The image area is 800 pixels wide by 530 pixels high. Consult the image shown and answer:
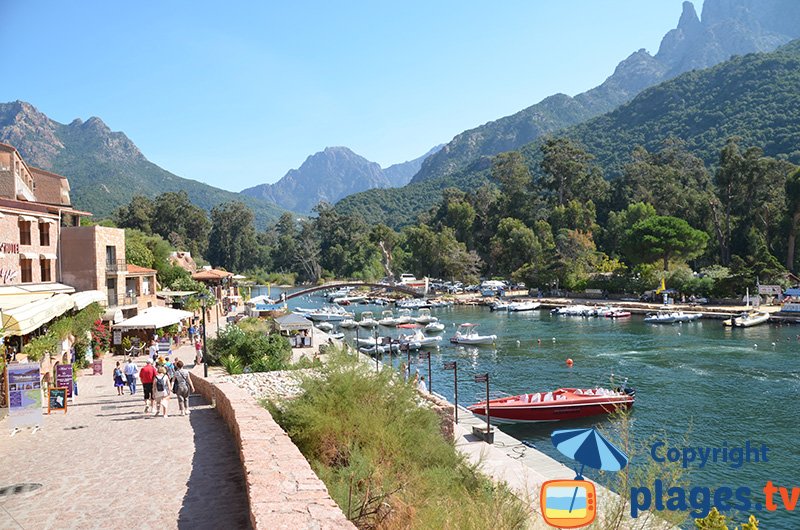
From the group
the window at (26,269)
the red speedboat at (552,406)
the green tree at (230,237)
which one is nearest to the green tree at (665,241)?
the red speedboat at (552,406)

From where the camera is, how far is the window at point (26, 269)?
24.4 metres

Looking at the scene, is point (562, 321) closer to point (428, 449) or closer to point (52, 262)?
point (52, 262)

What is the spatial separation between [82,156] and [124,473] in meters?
185

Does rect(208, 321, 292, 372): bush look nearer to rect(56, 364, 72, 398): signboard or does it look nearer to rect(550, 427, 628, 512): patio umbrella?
rect(56, 364, 72, 398): signboard

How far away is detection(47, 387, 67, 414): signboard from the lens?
538 inches

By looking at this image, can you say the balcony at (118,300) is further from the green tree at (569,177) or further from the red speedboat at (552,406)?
the green tree at (569,177)

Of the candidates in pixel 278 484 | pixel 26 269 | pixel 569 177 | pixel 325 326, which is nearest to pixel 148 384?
pixel 278 484

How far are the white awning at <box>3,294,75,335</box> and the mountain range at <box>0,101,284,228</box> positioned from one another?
118534 mm

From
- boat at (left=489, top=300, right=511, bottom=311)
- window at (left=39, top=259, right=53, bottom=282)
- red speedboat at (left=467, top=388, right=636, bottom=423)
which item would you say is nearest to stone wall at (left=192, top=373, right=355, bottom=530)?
red speedboat at (left=467, top=388, right=636, bottom=423)

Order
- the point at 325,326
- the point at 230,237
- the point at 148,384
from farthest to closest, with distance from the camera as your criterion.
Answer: the point at 230,237
the point at 325,326
the point at 148,384

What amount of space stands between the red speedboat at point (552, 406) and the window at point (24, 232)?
62.8 ft

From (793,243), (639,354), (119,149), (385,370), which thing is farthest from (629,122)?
(385,370)

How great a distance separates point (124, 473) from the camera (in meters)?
8.55

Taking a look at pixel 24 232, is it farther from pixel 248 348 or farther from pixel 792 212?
pixel 792 212
